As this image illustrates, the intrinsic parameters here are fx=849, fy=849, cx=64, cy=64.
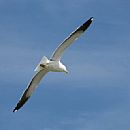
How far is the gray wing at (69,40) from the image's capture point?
38.3 meters

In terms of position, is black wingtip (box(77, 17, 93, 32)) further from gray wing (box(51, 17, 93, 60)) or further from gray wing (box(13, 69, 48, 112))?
gray wing (box(13, 69, 48, 112))

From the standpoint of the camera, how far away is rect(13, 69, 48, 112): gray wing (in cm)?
4062

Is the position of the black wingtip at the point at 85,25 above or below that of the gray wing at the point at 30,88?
above

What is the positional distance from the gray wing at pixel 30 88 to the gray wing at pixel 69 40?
208cm

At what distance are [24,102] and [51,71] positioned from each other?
3433mm

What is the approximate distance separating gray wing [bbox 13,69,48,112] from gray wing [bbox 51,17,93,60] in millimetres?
2078

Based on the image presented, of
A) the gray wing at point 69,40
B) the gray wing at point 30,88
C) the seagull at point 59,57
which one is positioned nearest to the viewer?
the seagull at point 59,57

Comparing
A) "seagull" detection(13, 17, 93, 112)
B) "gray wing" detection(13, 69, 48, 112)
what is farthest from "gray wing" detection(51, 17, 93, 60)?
"gray wing" detection(13, 69, 48, 112)

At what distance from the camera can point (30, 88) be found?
135ft

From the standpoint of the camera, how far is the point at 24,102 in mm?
41531

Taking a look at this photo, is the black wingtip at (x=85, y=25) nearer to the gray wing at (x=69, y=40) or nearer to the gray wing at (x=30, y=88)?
the gray wing at (x=69, y=40)

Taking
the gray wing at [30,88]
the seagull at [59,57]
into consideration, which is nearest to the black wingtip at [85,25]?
the seagull at [59,57]

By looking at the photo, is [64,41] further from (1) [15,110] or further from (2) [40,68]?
(1) [15,110]

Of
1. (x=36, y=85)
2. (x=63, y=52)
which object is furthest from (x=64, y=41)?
(x=36, y=85)
